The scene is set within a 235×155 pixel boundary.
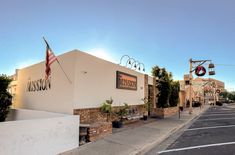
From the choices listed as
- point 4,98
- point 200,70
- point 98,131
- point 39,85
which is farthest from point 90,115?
point 200,70

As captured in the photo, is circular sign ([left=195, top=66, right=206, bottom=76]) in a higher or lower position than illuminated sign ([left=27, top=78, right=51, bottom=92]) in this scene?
higher

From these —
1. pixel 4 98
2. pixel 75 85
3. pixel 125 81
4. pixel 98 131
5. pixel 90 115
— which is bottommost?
pixel 98 131

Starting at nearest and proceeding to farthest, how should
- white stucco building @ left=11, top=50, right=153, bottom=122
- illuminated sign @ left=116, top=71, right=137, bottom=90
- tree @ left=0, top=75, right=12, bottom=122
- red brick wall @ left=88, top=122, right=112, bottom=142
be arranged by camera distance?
1. red brick wall @ left=88, top=122, right=112, bottom=142
2. tree @ left=0, top=75, right=12, bottom=122
3. white stucco building @ left=11, top=50, right=153, bottom=122
4. illuminated sign @ left=116, top=71, right=137, bottom=90

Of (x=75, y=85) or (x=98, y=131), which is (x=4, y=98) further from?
(x=98, y=131)

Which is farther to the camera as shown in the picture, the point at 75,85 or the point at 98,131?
the point at 75,85

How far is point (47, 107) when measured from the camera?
10.1 metres

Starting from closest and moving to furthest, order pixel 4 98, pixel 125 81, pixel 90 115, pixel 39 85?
pixel 4 98, pixel 90 115, pixel 39 85, pixel 125 81

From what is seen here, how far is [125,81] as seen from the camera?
13.2 metres

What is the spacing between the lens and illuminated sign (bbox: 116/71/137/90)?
12.1 metres

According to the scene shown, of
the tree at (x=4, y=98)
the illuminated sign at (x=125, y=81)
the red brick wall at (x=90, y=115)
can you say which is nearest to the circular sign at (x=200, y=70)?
the illuminated sign at (x=125, y=81)

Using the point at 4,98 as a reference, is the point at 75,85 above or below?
above

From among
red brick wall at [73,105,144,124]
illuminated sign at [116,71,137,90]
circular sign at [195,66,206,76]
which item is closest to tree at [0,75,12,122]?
red brick wall at [73,105,144,124]

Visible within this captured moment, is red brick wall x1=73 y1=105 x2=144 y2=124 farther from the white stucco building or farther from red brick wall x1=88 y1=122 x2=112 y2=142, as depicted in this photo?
red brick wall x1=88 y1=122 x2=112 y2=142

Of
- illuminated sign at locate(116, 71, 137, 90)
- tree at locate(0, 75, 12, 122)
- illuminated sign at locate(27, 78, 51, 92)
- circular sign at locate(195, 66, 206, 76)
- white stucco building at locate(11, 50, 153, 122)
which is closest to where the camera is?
tree at locate(0, 75, 12, 122)
